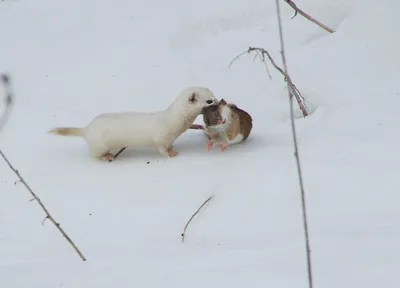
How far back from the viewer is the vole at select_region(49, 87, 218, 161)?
3.21 metres

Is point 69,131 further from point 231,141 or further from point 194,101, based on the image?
point 231,141

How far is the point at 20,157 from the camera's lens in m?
3.35

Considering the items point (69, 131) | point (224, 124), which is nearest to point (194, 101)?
point (224, 124)

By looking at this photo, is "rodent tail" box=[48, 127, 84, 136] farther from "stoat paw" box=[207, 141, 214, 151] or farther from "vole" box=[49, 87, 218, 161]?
"stoat paw" box=[207, 141, 214, 151]

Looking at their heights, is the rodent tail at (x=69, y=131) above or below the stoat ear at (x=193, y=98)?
below

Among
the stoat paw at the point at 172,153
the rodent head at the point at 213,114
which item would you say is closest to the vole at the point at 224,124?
the rodent head at the point at 213,114

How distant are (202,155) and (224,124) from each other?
0.18 metres

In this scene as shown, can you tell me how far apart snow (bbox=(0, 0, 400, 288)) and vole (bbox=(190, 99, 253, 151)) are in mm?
73

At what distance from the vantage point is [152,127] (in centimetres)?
322

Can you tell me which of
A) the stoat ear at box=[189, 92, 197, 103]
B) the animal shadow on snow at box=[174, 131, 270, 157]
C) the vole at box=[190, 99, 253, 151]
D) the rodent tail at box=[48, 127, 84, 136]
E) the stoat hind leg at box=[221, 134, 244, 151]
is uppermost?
the stoat ear at box=[189, 92, 197, 103]

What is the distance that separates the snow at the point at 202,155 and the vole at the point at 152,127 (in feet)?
0.33

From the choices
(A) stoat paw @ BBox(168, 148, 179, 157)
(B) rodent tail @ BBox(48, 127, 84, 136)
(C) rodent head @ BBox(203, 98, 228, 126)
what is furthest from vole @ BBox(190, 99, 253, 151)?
(B) rodent tail @ BBox(48, 127, 84, 136)

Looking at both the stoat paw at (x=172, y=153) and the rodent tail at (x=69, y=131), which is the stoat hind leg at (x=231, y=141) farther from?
the rodent tail at (x=69, y=131)

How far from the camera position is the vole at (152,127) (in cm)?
321
